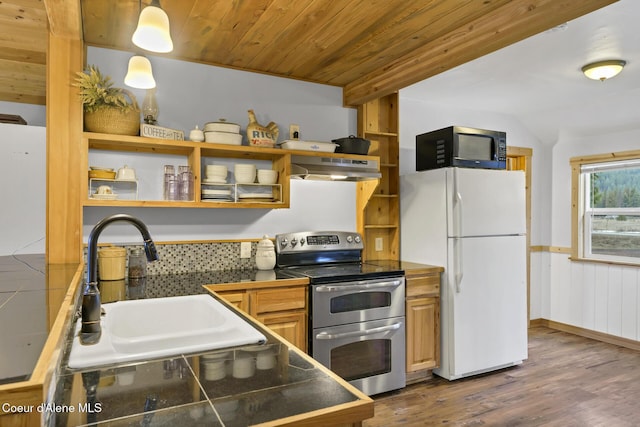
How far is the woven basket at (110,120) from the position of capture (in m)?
2.42

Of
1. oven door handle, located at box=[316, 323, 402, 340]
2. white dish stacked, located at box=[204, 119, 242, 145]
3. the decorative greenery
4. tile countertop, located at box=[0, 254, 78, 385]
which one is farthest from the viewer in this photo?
white dish stacked, located at box=[204, 119, 242, 145]

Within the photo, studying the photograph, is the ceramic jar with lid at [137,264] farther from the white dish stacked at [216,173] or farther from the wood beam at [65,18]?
the wood beam at [65,18]

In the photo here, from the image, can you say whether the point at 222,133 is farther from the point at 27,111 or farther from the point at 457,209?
the point at 27,111

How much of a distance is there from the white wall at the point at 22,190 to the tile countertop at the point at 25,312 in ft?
3.38

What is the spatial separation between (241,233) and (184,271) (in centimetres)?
48

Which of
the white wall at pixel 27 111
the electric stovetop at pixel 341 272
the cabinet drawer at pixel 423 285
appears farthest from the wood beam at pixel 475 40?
the white wall at pixel 27 111

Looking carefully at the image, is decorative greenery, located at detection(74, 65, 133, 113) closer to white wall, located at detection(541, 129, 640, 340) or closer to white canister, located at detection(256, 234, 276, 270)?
white canister, located at detection(256, 234, 276, 270)

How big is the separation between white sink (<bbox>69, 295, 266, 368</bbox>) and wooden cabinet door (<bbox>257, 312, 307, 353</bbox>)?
0.76 meters

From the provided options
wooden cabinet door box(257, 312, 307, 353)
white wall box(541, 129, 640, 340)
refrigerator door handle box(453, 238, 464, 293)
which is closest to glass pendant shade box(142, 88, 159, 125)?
wooden cabinet door box(257, 312, 307, 353)

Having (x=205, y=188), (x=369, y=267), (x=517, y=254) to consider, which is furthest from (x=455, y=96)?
(x=205, y=188)

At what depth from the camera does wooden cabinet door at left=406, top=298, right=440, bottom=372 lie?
307 centimetres

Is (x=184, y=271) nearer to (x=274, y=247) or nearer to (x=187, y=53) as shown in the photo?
(x=274, y=247)

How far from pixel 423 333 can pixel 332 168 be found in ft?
4.60

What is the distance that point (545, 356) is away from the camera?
380cm
